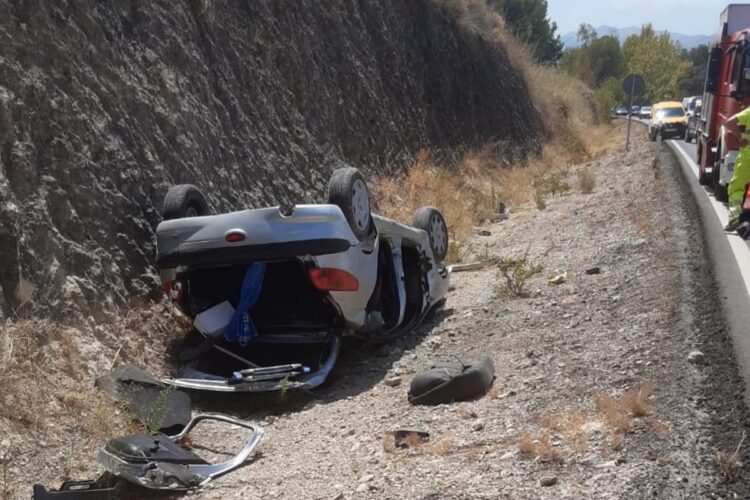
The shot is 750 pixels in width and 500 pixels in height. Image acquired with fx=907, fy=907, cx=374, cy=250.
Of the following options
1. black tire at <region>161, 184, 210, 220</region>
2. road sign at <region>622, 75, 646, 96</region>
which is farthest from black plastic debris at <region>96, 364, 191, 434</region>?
road sign at <region>622, 75, 646, 96</region>

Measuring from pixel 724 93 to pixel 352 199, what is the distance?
9.91 meters

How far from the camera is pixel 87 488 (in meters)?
4.55

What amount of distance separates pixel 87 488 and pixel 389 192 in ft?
36.2

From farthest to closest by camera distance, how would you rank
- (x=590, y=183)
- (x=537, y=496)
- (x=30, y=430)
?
(x=590, y=183) < (x=30, y=430) < (x=537, y=496)

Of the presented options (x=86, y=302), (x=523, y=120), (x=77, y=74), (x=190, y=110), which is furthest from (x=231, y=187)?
(x=523, y=120)

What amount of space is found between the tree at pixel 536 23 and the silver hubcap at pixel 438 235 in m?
47.5

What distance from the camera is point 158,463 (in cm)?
486

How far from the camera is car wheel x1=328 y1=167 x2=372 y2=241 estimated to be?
6992 millimetres

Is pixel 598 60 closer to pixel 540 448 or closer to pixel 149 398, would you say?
pixel 149 398

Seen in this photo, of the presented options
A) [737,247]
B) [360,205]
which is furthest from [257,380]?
[737,247]

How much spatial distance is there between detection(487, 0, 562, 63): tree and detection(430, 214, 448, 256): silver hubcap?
156ft

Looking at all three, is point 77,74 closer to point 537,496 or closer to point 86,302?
point 86,302

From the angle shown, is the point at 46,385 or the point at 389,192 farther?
the point at 389,192

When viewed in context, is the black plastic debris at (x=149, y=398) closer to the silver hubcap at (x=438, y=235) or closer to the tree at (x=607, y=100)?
the silver hubcap at (x=438, y=235)
